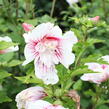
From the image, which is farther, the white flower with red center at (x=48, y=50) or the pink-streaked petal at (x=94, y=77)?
the pink-streaked petal at (x=94, y=77)

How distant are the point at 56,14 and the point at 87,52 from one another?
1950 millimetres

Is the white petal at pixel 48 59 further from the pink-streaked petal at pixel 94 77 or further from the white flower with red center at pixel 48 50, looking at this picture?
the pink-streaked petal at pixel 94 77

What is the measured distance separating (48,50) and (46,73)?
0.30ft

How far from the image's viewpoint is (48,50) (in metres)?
1.59

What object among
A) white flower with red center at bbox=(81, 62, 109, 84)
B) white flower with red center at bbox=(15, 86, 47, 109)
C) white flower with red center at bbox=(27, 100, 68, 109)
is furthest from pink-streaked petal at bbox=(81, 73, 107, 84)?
white flower with red center at bbox=(27, 100, 68, 109)

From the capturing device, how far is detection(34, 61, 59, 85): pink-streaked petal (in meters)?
1.55

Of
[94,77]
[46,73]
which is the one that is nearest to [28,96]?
[46,73]

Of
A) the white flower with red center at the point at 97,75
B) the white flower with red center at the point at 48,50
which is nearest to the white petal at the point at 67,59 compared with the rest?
the white flower with red center at the point at 48,50

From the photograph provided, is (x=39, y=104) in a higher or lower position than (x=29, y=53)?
lower

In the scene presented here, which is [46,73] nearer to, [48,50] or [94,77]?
[48,50]

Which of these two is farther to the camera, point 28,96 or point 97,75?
point 97,75

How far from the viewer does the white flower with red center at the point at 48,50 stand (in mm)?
1541

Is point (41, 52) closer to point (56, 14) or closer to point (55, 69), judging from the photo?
point (55, 69)

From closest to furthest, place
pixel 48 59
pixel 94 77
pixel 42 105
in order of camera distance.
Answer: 1. pixel 42 105
2. pixel 48 59
3. pixel 94 77
